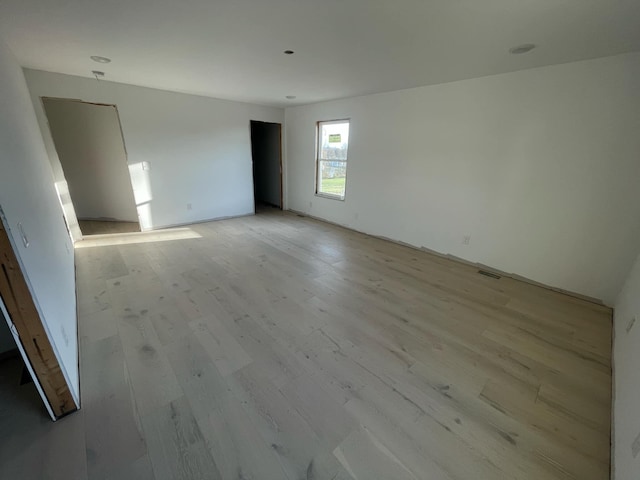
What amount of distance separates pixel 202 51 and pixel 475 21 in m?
2.40

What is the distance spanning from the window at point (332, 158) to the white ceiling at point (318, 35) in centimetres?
166

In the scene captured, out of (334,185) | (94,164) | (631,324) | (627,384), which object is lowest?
(627,384)

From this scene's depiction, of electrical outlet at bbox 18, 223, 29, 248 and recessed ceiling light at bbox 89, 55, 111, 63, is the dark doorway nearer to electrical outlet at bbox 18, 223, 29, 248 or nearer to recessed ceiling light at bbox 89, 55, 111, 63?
recessed ceiling light at bbox 89, 55, 111, 63

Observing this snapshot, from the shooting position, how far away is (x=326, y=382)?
165 cm

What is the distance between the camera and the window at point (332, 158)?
4906 mm

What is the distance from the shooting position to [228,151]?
530 cm

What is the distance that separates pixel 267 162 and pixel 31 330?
20.6ft

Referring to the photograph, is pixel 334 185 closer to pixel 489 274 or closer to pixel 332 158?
pixel 332 158

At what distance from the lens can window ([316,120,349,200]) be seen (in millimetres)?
4906

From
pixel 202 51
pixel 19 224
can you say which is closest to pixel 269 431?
pixel 19 224

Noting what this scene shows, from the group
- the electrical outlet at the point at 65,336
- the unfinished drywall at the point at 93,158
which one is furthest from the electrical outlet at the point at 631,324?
the unfinished drywall at the point at 93,158

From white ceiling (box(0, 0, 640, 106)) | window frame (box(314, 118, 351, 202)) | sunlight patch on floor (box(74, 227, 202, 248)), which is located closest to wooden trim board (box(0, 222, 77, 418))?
white ceiling (box(0, 0, 640, 106))

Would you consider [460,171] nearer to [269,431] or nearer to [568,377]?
[568,377]

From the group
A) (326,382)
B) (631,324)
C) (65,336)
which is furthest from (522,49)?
(65,336)
